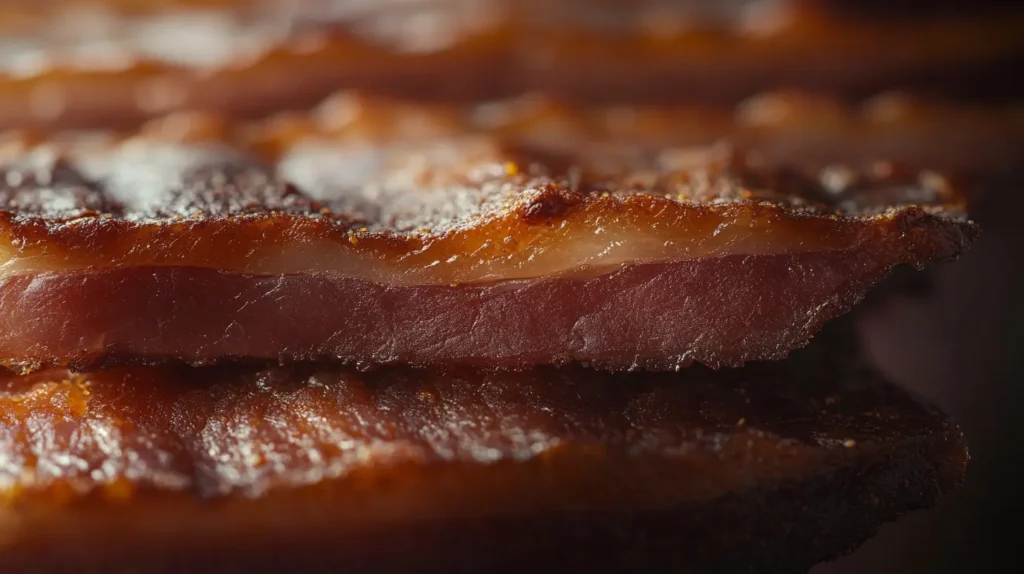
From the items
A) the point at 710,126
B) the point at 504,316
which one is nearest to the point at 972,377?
the point at 710,126

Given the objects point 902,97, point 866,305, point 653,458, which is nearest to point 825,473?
point 653,458

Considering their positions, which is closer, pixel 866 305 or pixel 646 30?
pixel 866 305

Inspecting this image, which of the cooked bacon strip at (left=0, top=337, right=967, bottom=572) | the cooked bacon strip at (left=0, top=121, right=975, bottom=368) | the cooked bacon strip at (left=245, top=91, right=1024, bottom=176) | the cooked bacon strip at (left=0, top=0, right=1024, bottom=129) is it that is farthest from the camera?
the cooked bacon strip at (left=0, top=0, right=1024, bottom=129)

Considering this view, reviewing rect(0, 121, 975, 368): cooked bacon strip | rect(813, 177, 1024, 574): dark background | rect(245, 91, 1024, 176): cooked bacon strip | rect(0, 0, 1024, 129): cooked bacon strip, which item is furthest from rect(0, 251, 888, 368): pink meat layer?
rect(0, 0, 1024, 129): cooked bacon strip

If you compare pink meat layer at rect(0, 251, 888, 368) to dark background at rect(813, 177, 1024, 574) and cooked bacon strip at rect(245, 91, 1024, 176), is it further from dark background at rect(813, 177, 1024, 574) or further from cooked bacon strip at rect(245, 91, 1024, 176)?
cooked bacon strip at rect(245, 91, 1024, 176)

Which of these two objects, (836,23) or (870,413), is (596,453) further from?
(836,23)

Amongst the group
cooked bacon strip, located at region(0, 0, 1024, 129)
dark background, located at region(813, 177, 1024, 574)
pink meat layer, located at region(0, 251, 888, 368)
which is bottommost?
dark background, located at region(813, 177, 1024, 574)

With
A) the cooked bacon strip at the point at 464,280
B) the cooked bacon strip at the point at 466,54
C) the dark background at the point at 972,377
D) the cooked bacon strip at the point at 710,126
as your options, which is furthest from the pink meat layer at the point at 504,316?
the cooked bacon strip at the point at 466,54
